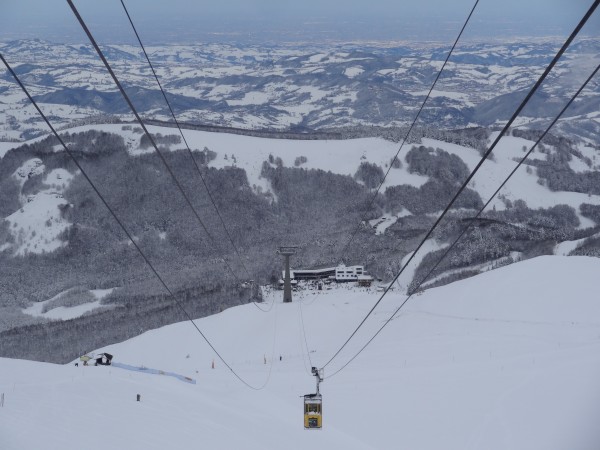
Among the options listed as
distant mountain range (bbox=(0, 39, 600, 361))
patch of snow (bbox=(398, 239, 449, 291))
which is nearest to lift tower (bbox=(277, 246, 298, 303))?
distant mountain range (bbox=(0, 39, 600, 361))

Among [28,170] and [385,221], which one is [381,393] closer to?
[385,221]

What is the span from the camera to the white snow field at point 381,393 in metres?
20.0

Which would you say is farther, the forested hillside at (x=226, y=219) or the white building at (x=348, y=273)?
the forested hillside at (x=226, y=219)

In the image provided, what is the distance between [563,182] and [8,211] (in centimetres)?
9069

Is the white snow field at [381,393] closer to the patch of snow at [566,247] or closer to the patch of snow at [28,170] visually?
the patch of snow at [566,247]

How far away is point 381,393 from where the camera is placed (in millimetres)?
26250

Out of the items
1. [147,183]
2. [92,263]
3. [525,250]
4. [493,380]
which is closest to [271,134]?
[147,183]

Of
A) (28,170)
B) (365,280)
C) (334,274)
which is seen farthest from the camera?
(28,170)

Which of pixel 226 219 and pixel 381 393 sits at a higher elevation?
pixel 226 219

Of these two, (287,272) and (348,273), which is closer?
(287,272)

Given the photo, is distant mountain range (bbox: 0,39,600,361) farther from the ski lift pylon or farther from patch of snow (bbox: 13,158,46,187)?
the ski lift pylon

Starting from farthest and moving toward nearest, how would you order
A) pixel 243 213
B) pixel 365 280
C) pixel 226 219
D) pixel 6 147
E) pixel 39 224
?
1. pixel 6 147
2. pixel 243 213
3. pixel 226 219
4. pixel 39 224
5. pixel 365 280

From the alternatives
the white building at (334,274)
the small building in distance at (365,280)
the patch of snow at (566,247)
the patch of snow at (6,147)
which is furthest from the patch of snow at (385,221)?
the patch of snow at (6,147)

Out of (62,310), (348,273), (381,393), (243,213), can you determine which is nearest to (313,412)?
(381,393)
